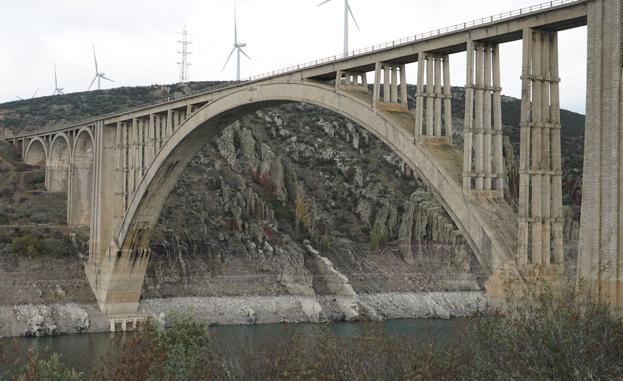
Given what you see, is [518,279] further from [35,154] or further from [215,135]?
[35,154]

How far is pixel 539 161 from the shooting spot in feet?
83.5

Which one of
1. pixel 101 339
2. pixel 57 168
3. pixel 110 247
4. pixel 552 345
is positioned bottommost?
pixel 101 339

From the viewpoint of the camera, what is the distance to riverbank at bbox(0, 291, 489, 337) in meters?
54.2

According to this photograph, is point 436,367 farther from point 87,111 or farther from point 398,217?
point 87,111

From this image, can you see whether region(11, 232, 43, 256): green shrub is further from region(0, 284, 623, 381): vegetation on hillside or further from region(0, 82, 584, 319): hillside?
region(0, 284, 623, 381): vegetation on hillside

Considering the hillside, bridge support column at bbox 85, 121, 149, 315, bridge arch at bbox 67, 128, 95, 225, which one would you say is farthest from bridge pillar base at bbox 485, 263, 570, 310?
bridge arch at bbox 67, 128, 95, 225

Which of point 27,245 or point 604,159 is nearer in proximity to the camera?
point 604,159

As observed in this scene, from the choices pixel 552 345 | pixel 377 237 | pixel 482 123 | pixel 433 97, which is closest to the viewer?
pixel 552 345

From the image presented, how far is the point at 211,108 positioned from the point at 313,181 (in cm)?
4247

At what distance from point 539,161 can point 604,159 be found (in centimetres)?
273

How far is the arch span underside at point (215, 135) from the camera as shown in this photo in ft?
89.0

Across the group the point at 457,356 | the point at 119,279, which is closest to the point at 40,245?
the point at 119,279

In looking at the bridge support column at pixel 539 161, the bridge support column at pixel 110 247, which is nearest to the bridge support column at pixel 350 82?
the bridge support column at pixel 539 161

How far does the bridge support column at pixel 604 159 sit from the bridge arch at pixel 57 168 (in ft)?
→ 186
